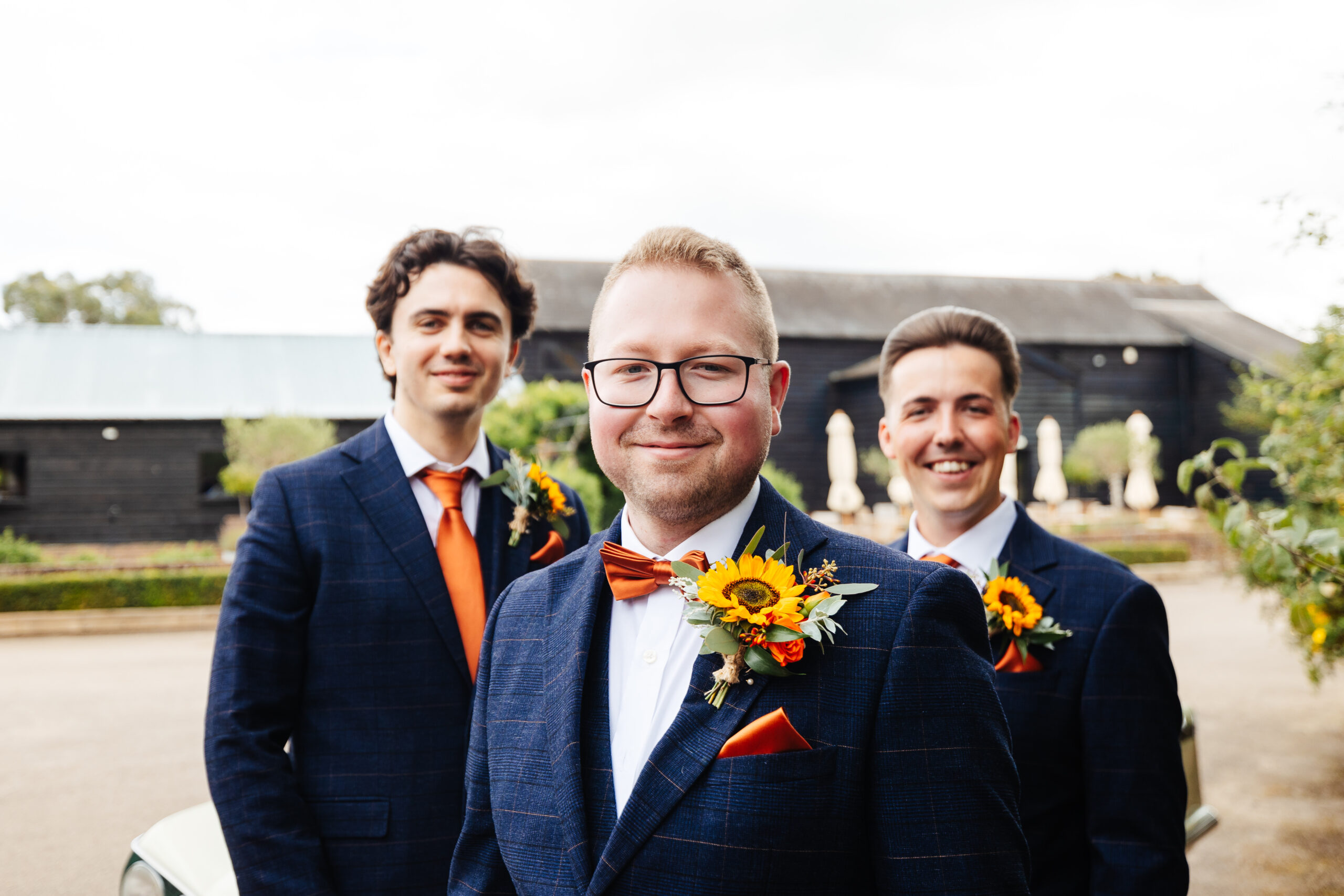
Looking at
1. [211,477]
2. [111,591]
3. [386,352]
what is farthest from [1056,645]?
[211,477]

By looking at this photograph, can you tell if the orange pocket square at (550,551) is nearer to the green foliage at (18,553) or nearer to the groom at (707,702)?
the groom at (707,702)

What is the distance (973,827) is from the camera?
1345 millimetres

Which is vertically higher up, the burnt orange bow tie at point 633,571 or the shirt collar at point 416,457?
the shirt collar at point 416,457

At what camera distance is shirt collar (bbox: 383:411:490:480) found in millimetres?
2598

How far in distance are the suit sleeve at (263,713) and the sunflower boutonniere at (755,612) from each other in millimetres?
1262

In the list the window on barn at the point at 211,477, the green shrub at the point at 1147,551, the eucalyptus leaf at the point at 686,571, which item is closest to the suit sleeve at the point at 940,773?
the eucalyptus leaf at the point at 686,571

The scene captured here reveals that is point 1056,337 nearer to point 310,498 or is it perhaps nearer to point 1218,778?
point 1218,778

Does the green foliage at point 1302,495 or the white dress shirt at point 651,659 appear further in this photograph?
the green foliage at point 1302,495

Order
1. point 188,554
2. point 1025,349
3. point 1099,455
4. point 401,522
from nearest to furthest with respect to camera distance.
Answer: point 401,522 → point 188,554 → point 1099,455 → point 1025,349

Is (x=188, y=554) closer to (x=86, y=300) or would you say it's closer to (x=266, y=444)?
(x=266, y=444)

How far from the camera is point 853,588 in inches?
57.3

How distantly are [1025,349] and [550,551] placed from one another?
26.2 metres

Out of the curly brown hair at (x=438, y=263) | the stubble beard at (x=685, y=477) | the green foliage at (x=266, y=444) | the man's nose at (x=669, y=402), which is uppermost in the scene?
the curly brown hair at (x=438, y=263)

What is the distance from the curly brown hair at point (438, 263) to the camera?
103 inches
